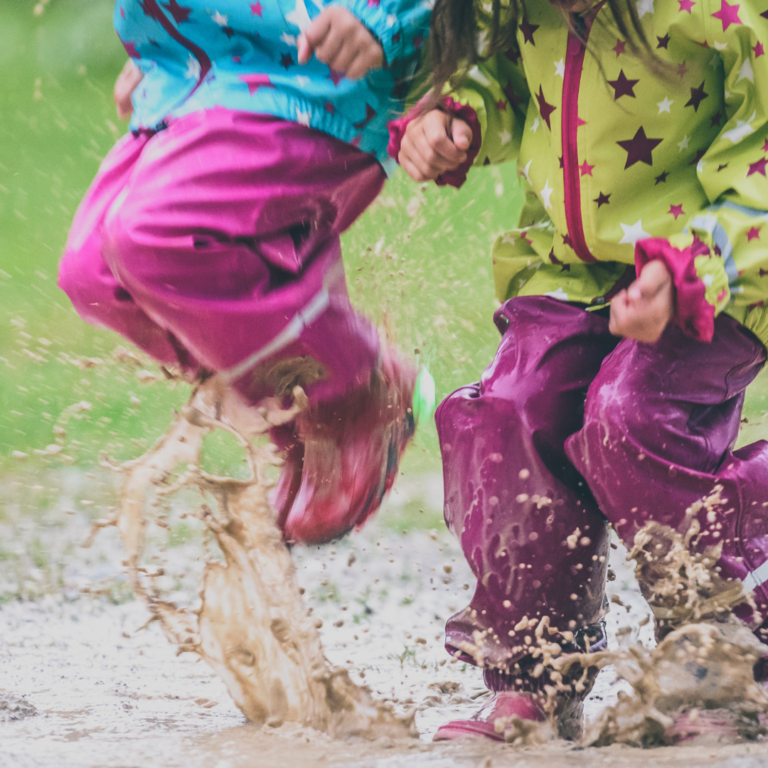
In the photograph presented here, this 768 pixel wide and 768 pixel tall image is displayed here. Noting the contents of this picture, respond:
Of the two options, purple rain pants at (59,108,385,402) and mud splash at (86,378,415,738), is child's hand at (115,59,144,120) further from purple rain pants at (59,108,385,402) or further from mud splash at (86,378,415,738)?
mud splash at (86,378,415,738)

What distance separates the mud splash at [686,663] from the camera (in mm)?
1031

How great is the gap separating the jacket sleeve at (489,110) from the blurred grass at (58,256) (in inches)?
10.3

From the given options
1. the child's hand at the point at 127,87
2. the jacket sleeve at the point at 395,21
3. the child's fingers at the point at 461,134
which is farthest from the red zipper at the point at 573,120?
the child's hand at the point at 127,87

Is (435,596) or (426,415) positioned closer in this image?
(426,415)

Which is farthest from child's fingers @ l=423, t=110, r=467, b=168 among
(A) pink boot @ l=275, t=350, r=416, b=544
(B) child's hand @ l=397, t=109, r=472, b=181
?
(A) pink boot @ l=275, t=350, r=416, b=544

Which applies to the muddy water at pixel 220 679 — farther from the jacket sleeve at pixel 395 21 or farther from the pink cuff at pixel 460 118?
the jacket sleeve at pixel 395 21

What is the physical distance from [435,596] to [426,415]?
0.42 metres

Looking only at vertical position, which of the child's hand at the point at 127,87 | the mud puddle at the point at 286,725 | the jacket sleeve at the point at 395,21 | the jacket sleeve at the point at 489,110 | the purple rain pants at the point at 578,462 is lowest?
→ the mud puddle at the point at 286,725

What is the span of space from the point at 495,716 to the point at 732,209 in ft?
1.98

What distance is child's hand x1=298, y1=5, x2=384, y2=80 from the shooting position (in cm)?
117

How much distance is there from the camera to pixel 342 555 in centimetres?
212

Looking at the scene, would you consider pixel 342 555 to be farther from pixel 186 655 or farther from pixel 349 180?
pixel 349 180

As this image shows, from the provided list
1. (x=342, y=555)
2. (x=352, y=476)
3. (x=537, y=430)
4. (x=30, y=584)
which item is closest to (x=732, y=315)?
(x=537, y=430)

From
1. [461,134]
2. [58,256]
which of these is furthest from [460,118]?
[58,256]
